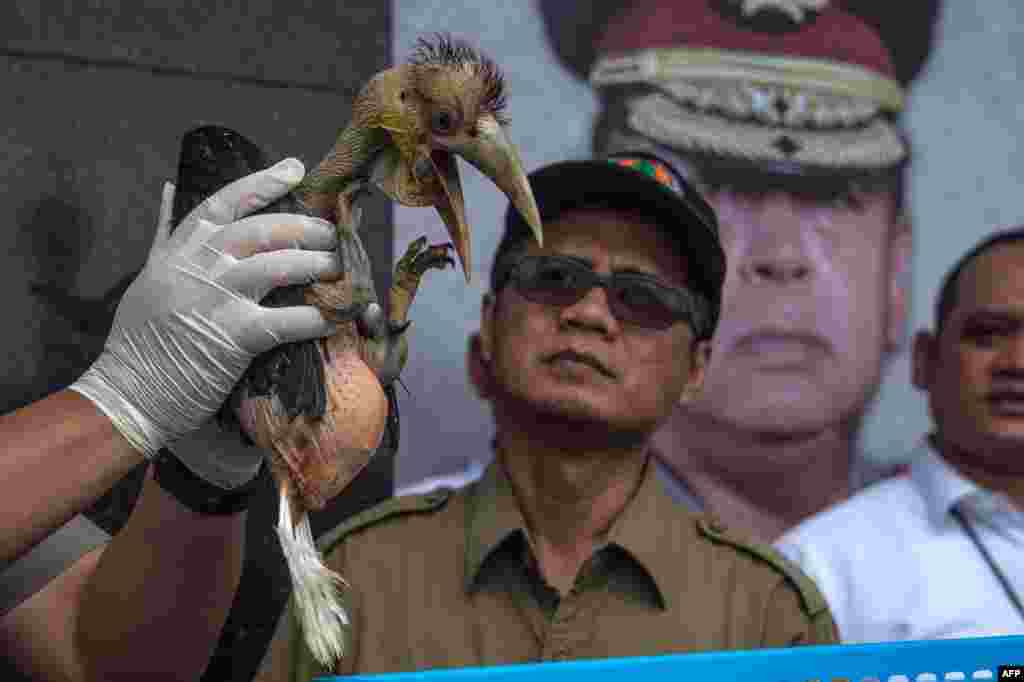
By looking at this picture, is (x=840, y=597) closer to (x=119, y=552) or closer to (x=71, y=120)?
(x=119, y=552)

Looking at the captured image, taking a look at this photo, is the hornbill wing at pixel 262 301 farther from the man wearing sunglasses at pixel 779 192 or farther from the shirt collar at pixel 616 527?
the man wearing sunglasses at pixel 779 192

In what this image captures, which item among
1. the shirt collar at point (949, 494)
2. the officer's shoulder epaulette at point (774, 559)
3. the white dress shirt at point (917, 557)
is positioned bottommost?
the white dress shirt at point (917, 557)

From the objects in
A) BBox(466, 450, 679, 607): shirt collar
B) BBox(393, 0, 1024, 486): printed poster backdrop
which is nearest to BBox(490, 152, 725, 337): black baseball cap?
BBox(393, 0, 1024, 486): printed poster backdrop

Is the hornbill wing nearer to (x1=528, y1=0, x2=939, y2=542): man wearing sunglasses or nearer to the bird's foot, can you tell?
Result: the bird's foot

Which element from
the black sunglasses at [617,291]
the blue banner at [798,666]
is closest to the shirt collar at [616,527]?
the black sunglasses at [617,291]

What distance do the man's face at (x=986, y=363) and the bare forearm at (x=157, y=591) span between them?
4.75 feet

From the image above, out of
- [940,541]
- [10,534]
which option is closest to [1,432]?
[10,534]

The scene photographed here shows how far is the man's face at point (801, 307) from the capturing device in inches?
97.3

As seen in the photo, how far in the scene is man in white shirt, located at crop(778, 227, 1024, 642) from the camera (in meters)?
2.31

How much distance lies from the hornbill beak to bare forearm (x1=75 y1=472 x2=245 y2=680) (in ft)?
1.47

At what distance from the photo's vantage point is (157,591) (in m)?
1.46

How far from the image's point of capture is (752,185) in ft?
8.16

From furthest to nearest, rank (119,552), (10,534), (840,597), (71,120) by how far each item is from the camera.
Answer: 1. (840,597)
2. (71,120)
3. (119,552)
4. (10,534)

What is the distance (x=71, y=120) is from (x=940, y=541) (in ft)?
5.44
